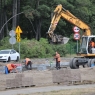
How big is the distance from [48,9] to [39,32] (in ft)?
21.7

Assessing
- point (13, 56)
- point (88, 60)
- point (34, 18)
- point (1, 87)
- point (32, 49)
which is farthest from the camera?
point (34, 18)

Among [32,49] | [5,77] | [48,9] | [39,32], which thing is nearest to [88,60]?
[5,77]

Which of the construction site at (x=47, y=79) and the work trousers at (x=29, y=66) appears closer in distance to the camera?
the construction site at (x=47, y=79)

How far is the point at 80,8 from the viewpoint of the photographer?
77375mm

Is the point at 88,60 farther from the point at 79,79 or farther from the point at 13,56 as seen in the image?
the point at 13,56

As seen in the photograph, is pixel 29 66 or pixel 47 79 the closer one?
pixel 47 79

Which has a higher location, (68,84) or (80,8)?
(80,8)

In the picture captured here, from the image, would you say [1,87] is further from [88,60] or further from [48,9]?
[48,9]

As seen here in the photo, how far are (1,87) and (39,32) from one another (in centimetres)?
5479

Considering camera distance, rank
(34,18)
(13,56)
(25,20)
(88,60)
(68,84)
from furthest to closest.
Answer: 1. (25,20)
2. (34,18)
3. (13,56)
4. (88,60)
5. (68,84)

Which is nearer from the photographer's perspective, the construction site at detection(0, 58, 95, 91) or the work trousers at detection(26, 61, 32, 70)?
the construction site at detection(0, 58, 95, 91)

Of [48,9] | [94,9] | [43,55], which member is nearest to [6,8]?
[48,9]

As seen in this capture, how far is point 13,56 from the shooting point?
44.6m

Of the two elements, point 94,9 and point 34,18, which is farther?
point 94,9
